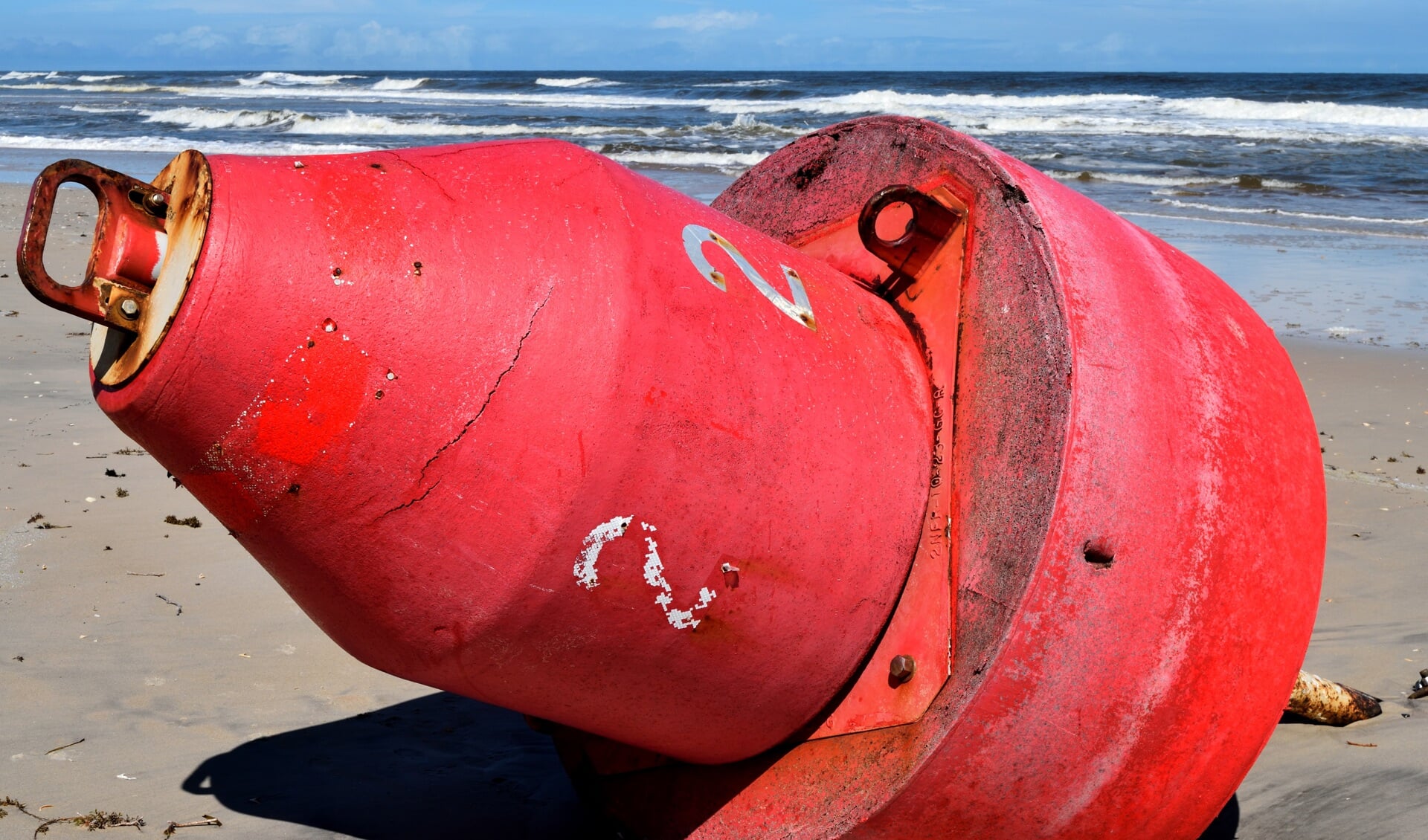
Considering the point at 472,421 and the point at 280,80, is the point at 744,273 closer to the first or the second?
the point at 472,421

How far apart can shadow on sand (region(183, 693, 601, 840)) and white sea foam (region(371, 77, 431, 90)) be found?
160 feet

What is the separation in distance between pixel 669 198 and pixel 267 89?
51.3m

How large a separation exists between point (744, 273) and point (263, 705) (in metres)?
2.05

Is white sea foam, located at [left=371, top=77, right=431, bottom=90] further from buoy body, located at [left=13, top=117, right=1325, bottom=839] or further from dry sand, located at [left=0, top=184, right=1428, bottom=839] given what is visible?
buoy body, located at [left=13, top=117, right=1325, bottom=839]

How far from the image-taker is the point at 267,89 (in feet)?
159

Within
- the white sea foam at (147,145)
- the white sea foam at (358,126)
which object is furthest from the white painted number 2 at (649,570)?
the white sea foam at (358,126)

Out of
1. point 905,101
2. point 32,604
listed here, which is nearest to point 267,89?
point 905,101

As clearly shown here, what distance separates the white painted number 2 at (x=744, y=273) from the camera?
6.25 ft

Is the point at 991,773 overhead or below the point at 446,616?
below

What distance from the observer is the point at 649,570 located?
178 cm

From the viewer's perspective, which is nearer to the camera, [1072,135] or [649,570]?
[649,570]

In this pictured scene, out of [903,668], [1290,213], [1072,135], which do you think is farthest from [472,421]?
[1072,135]

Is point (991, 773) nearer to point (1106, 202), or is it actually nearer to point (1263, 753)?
point (1263, 753)

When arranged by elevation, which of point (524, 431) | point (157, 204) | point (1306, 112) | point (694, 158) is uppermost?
point (1306, 112)
